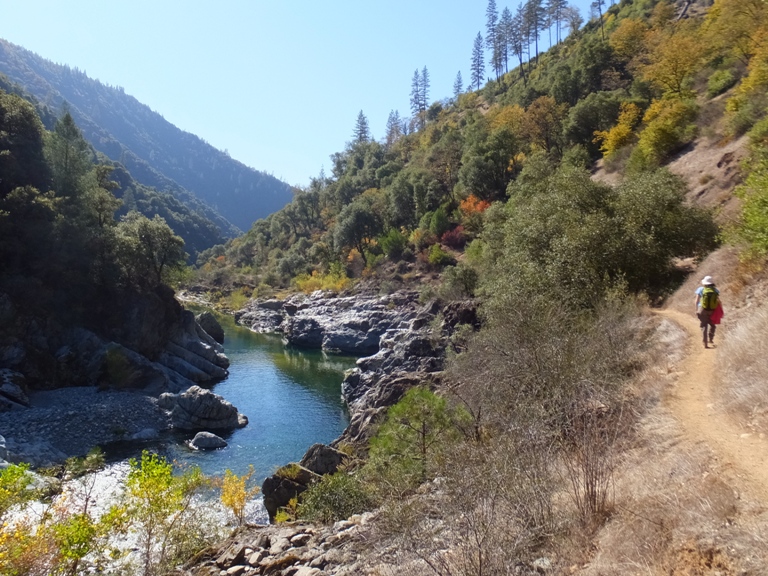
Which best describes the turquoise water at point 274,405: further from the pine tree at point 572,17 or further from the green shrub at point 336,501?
the pine tree at point 572,17

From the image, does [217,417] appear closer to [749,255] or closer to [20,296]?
[20,296]

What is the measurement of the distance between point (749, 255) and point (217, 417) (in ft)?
91.3

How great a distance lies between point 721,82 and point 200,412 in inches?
1788

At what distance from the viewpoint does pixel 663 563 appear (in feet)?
18.5

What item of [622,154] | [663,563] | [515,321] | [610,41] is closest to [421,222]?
[622,154]

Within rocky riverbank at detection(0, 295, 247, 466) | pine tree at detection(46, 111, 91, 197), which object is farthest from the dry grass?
pine tree at detection(46, 111, 91, 197)

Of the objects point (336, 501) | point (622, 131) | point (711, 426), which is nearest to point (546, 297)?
point (336, 501)

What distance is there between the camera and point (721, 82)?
132 ft

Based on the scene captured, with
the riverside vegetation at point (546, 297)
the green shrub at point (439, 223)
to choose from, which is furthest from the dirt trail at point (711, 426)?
the green shrub at point (439, 223)

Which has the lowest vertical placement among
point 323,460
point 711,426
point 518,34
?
point 323,460

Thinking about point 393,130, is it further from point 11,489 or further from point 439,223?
point 11,489

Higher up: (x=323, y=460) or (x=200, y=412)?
(x=323, y=460)

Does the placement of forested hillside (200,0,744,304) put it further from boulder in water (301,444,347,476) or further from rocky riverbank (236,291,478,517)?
boulder in water (301,444,347,476)

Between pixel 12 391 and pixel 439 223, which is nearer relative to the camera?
pixel 12 391
